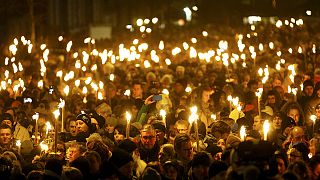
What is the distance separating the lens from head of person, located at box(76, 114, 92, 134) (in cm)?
1329

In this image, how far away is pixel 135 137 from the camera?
13164 millimetres

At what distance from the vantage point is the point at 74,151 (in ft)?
37.4

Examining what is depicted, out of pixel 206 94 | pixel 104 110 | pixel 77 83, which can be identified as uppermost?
pixel 77 83

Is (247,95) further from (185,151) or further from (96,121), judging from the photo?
(185,151)

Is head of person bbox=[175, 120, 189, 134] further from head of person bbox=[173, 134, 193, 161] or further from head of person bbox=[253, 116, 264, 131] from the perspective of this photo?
head of person bbox=[173, 134, 193, 161]

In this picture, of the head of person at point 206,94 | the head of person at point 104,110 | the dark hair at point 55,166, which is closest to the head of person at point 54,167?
→ the dark hair at point 55,166

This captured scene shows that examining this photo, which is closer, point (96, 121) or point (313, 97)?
point (96, 121)

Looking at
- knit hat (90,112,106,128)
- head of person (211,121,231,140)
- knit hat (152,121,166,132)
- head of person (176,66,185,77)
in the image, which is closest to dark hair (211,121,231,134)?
head of person (211,121,231,140)

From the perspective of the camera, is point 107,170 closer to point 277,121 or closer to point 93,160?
point 93,160

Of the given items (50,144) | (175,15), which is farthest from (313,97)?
(175,15)

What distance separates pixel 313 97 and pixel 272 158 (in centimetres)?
792

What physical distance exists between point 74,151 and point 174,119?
3957mm

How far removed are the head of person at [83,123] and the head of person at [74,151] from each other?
1.66m

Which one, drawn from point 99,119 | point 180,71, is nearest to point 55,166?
point 99,119
